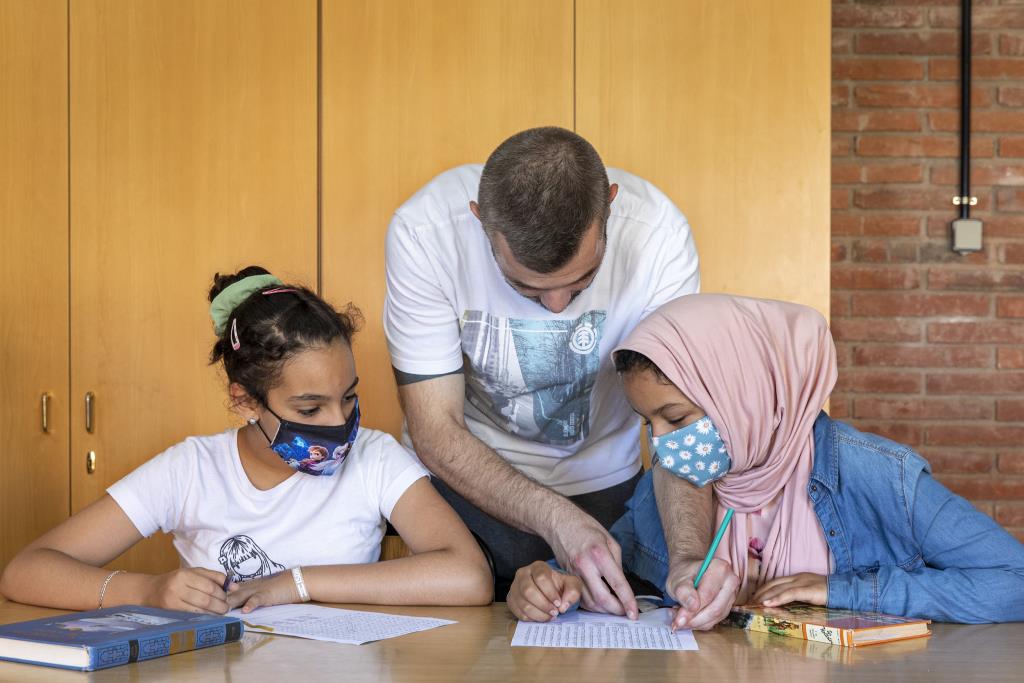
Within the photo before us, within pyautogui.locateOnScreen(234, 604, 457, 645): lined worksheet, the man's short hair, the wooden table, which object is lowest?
pyautogui.locateOnScreen(234, 604, 457, 645): lined worksheet

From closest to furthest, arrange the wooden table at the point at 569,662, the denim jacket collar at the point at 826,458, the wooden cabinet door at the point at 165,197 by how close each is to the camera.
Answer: the wooden table at the point at 569,662 → the denim jacket collar at the point at 826,458 → the wooden cabinet door at the point at 165,197

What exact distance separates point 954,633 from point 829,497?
26cm

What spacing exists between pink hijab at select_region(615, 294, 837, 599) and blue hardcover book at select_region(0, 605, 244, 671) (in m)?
0.74

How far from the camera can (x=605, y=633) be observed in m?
1.35

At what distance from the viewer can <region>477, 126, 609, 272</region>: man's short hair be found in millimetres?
1565

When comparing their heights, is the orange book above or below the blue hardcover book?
below

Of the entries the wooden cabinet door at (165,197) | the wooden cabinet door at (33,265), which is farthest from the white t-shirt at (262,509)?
the wooden cabinet door at (33,265)

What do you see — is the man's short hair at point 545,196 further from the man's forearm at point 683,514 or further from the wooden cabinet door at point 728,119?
the wooden cabinet door at point 728,119

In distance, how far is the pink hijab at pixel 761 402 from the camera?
1.56 meters

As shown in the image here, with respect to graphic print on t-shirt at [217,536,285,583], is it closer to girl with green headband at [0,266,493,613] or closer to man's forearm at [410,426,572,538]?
girl with green headband at [0,266,493,613]

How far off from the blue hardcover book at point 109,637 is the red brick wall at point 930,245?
272 centimetres

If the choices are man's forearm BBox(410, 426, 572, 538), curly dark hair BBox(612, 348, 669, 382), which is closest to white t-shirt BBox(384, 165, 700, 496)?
man's forearm BBox(410, 426, 572, 538)

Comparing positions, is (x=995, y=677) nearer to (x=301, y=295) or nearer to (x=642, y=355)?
(x=642, y=355)

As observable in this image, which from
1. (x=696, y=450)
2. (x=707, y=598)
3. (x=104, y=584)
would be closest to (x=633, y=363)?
(x=696, y=450)
